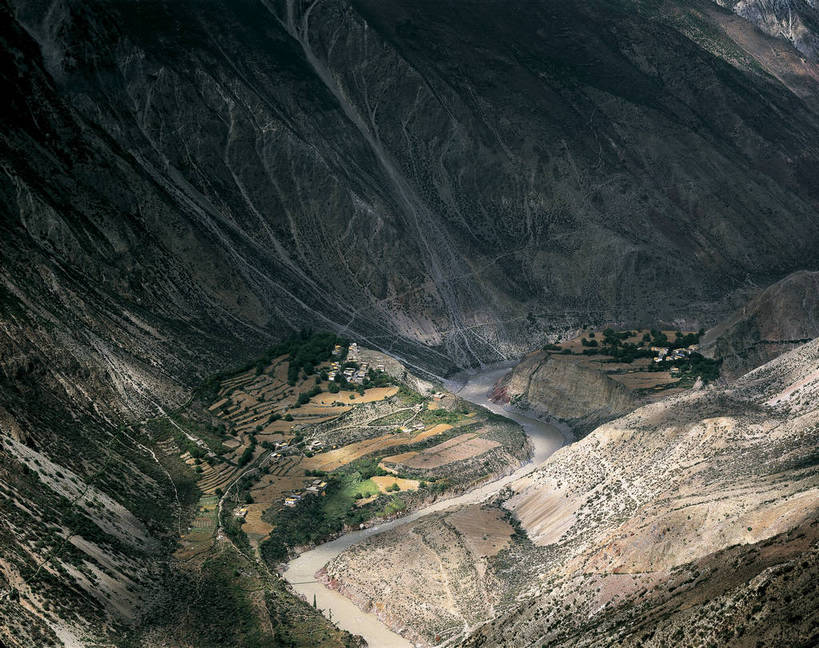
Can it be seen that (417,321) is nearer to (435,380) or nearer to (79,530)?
(435,380)

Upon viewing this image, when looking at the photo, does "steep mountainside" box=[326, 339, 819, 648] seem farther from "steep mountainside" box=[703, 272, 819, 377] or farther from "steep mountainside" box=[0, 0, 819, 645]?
"steep mountainside" box=[703, 272, 819, 377]

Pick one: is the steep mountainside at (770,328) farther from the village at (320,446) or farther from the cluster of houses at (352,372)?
the cluster of houses at (352,372)

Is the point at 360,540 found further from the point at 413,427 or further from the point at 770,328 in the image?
the point at 770,328

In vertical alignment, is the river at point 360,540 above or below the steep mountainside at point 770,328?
below

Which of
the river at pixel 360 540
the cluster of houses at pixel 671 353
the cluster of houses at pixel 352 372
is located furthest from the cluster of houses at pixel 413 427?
the cluster of houses at pixel 671 353

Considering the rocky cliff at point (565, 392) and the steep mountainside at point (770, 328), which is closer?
the rocky cliff at point (565, 392)

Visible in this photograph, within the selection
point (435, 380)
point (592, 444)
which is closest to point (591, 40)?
point (435, 380)
